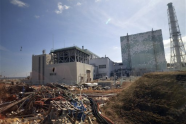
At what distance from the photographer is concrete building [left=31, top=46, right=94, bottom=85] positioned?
30.2 m

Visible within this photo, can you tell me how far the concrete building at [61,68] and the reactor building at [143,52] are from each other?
799 inches

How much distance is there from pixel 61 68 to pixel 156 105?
28.1 meters

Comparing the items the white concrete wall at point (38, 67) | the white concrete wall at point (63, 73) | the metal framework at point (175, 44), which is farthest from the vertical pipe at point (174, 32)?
the white concrete wall at point (38, 67)

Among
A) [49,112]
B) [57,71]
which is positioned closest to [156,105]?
[49,112]

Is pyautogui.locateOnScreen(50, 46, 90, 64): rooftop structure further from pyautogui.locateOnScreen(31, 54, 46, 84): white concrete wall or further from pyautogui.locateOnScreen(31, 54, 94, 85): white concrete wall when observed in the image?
pyautogui.locateOnScreen(31, 54, 46, 84): white concrete wall

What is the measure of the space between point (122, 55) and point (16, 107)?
46209 millimetres

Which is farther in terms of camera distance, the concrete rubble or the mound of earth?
the mound of earth

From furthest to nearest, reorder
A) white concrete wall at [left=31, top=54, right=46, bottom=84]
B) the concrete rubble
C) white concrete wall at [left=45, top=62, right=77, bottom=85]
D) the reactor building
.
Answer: the reactor building
white concrete wall at [left=31, top=54, right=46, bottom=84]
white concrete wall at [left=45, top=62, right=77, bottom=85]
the concrete rubble

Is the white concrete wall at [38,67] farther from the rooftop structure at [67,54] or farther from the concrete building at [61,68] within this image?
the rooftop structure at [67,54]

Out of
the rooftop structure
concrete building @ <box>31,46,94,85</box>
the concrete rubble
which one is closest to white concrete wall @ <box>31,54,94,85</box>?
concrete building @ <box>31,46,94,85</box>

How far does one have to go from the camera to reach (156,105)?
7488mm

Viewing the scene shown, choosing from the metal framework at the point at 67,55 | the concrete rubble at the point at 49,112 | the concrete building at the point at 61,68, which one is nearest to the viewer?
the concrete rubble at the point at 49,112

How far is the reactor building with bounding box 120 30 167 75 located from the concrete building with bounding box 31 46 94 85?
2029 cm

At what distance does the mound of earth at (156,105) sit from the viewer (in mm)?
6453
